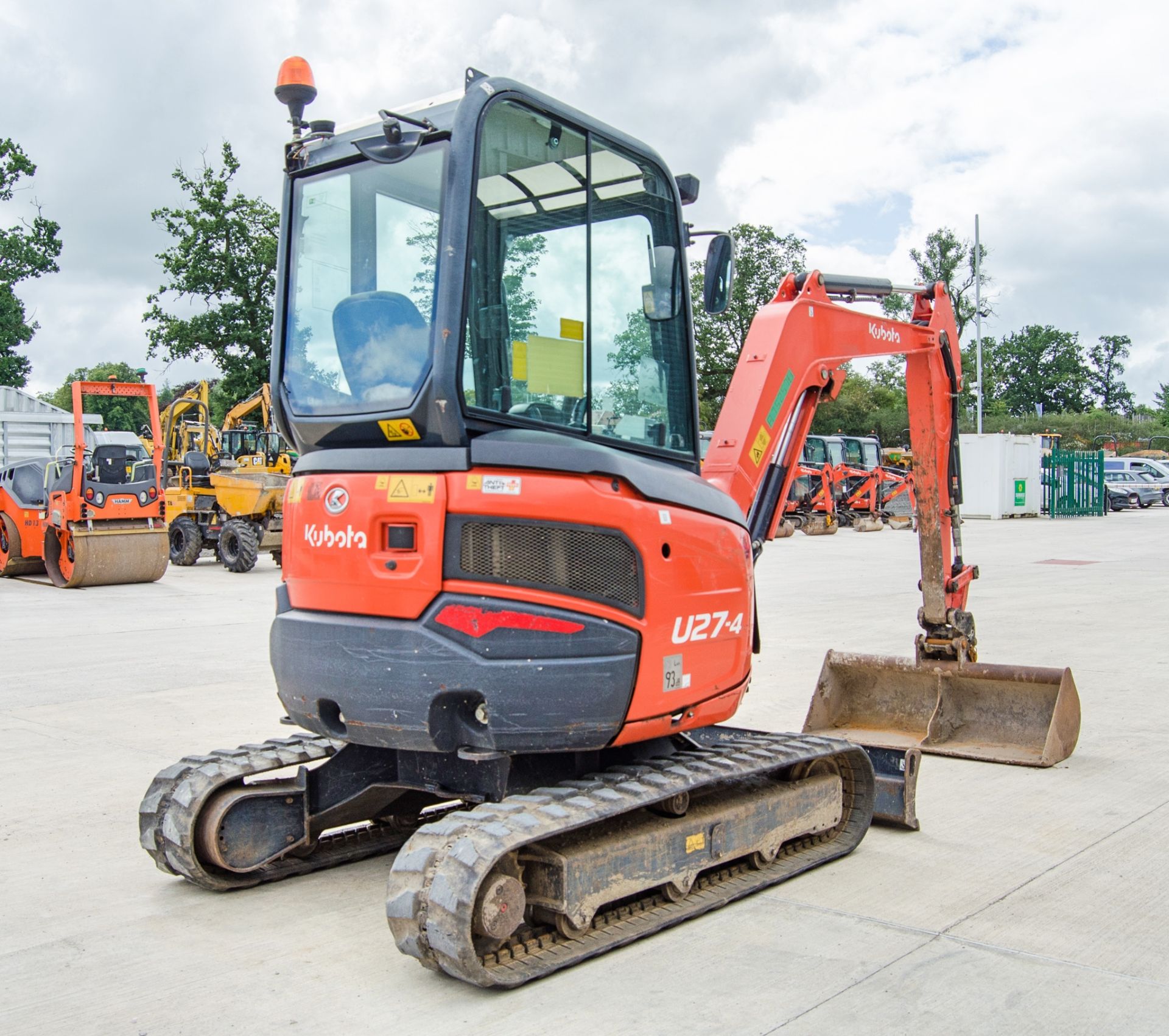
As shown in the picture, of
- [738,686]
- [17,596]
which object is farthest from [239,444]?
[738,686]

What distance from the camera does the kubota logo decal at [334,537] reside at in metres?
4.36

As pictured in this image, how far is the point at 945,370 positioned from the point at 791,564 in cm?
1414

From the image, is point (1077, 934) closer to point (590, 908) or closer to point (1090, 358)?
point (590, 908)

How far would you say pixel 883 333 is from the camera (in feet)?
23.1

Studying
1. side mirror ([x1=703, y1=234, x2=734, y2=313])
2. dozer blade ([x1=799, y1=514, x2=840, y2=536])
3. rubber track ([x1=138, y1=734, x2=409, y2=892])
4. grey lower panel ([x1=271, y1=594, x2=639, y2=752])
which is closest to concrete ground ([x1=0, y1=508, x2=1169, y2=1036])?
rubber track ([x1=138, y1=734, x2=409, y2=892])

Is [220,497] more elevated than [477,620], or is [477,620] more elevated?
[220,497]

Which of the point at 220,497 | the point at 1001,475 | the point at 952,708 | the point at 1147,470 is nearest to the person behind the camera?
the point at 952,708

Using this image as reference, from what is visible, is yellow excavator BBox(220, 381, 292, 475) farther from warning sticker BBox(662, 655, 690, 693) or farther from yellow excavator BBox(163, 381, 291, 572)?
warning sticker BBox(662, 655, 690, 693)

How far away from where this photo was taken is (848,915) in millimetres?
4652

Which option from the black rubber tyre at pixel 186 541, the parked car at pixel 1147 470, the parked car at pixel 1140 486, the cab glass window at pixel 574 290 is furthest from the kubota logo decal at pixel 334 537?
the parked car at pixel 1147 470

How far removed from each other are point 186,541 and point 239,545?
7.20ft

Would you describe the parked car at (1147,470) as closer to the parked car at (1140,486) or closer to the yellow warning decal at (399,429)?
the parked car at (1140,486)

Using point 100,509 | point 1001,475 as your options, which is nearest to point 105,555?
point 100,509

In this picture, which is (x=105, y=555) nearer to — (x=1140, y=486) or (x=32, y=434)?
(x=32, y=434)
